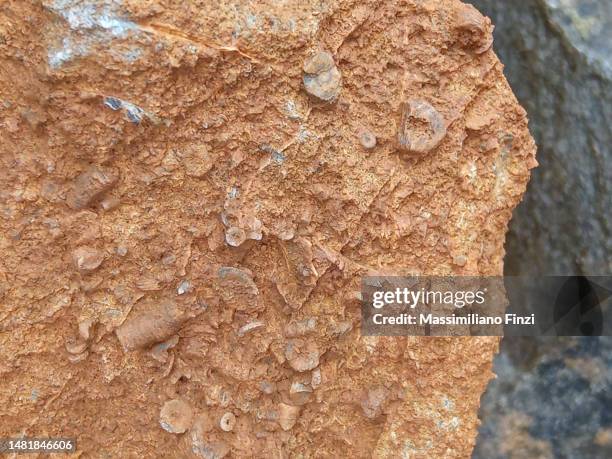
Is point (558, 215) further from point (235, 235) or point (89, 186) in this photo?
point (89, 186)

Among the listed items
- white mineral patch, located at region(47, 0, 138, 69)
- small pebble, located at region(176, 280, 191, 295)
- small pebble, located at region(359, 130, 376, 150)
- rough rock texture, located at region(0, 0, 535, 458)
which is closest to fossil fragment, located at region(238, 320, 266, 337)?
rough rock texture, located at region(0, 0, 535, 458)

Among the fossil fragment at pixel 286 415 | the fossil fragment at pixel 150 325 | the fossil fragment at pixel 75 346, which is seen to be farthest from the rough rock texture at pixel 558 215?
the fossil fragment at pixel 75 346

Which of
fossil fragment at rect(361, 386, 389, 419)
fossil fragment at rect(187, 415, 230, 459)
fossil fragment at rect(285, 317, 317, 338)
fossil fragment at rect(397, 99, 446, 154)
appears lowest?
fossil fragment at rect(187, 415, 230, 459)

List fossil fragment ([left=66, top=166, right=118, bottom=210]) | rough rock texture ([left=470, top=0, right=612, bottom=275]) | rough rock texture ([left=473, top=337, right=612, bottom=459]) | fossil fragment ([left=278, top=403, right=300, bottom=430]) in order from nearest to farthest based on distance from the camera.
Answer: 1. fossil fragment ([left=66, top=166, right=118, bottom=210])
2. fossil fragment ([left=278, top=403, right=300, bottom=430])
3. rough rock texture ([left=470, top=0, right=612, bottom=275])
4. rough rock texture ([left=473, top=337, right=612, bottom=459])

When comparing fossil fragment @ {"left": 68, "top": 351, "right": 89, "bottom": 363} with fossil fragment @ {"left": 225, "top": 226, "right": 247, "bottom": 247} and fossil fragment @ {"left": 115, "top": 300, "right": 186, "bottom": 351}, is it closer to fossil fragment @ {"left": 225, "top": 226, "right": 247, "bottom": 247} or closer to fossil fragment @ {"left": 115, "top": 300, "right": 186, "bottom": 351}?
fossil fragment @ {"left": 115, "top": 300, "right": 186, "bottom": 351}

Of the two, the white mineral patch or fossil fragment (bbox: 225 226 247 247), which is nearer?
the white mineral patch

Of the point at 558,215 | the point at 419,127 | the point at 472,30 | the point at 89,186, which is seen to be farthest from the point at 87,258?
the point at 558,215

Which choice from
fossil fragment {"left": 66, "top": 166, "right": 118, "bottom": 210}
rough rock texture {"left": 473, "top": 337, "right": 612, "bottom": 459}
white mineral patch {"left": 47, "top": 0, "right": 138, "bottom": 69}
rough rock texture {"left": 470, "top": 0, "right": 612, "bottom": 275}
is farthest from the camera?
rough rock texture {"left": 473, "top": 337, "right": 612, "bottom": 459}

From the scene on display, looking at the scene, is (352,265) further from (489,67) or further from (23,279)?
(23,279)

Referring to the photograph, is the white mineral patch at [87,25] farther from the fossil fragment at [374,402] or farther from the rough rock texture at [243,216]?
the fossil fragment at [374,402]

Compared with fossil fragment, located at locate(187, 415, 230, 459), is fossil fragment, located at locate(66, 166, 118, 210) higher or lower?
higher
